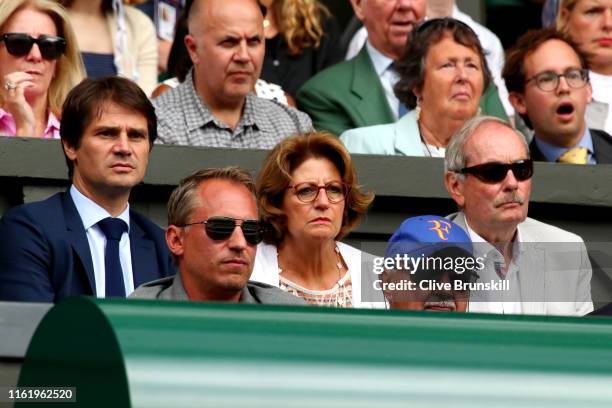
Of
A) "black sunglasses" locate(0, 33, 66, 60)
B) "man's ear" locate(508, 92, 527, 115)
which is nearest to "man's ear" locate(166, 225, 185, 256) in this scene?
"black sunglasses" locate(0, 33, 66, 60)

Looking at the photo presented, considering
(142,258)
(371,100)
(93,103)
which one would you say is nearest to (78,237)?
(142,258)

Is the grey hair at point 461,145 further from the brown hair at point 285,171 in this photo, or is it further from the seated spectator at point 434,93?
the seated spectator at point 434,93

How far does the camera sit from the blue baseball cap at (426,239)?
539 cm

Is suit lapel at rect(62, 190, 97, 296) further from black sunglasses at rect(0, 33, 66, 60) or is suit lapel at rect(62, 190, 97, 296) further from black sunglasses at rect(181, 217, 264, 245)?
black sunglasses at rect(0, 33, 66, 60)

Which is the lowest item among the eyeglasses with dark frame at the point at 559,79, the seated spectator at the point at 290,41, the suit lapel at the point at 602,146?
the suit lapel at the point at 602,146

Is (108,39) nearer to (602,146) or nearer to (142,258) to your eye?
(142,258)

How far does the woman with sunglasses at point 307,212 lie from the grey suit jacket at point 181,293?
24.9 inches

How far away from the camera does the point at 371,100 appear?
7988 millimetres

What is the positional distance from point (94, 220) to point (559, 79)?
2.59 m

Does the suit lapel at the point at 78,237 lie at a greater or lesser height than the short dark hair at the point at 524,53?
lesser

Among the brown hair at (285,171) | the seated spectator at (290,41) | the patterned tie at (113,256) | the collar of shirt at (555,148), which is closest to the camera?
the patterned tie at (113,256)

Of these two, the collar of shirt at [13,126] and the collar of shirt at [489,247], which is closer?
the collar of shirt at [489,247]

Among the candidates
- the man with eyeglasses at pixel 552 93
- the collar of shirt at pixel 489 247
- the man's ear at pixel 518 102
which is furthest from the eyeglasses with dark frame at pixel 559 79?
the collar of shirt at pixel 489 247

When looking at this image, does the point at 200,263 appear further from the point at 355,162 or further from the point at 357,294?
the point at 355,162
